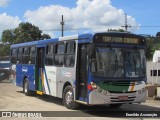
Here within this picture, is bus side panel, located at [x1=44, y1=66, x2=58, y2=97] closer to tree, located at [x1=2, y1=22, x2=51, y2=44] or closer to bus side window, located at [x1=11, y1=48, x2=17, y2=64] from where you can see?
bus side window, located at [x1=11, y1=48, x2=17, y2=64]

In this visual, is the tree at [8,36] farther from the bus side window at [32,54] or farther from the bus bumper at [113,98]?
the bus bumper at [113,98]

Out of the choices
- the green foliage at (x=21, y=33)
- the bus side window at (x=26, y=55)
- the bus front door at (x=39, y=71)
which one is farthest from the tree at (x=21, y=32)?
the bus front door at (x=39, y=71)

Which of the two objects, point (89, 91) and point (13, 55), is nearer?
point (89, 91)

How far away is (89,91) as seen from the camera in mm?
14070

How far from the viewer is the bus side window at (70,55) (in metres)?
15.7

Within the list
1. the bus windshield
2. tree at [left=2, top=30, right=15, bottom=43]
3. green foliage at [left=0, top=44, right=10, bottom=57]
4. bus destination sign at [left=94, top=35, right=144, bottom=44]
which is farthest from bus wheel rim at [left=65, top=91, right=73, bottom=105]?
green foliage at [left=0, top=44, right=10, bottom=57]

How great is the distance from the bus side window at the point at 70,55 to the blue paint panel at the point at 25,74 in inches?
187

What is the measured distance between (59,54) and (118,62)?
358 centimetres

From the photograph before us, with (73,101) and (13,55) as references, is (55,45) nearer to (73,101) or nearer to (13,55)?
(73,101)

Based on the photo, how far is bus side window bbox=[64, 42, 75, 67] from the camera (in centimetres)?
1566

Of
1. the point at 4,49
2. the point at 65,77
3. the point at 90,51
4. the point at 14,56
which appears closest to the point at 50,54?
the point at 65,77

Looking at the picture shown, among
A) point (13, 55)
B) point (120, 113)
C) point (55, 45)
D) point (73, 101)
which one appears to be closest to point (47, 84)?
point (55, 45)

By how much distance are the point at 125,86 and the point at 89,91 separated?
1.38 m

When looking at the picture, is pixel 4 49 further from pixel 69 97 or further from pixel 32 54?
pixel 69 97
